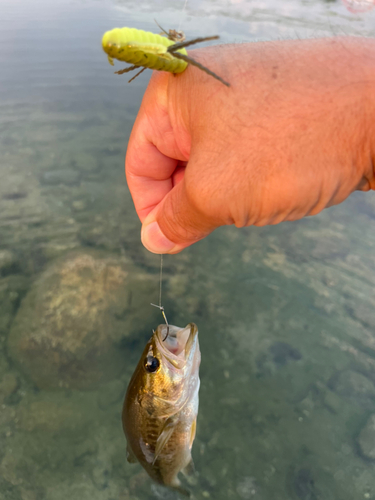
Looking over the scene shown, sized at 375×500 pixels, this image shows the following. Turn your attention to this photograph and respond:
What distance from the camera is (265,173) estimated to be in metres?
1.08

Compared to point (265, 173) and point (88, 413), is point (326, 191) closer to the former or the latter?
point (265, 173)

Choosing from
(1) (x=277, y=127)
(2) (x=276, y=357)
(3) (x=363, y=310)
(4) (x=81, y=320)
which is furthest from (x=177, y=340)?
(3) (x=363, y=310)

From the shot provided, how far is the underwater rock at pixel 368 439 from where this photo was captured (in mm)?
2324

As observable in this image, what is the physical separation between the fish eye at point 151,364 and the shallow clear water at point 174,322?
2.97ft

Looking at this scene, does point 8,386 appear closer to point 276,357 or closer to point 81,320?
point 81,320

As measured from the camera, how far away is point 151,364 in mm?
1884

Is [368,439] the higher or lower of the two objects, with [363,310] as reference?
lower

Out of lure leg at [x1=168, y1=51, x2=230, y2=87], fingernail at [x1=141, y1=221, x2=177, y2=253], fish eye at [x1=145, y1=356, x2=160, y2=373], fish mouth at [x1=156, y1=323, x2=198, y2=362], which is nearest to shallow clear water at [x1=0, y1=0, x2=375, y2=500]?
fish mouth at [x1=156, y1=323, x2=198, y2=362]

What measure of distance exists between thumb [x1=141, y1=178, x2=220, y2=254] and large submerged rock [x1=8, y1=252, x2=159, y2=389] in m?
1.45

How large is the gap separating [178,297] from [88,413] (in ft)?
4.07

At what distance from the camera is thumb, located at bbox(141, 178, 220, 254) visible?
1317 mm

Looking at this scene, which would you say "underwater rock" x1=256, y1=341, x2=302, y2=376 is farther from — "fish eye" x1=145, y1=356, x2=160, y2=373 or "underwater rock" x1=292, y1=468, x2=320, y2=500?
"fish eye" x1=145, y1=356, x2=160, y2=373

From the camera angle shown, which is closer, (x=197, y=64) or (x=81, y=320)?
(x=197, y=64)

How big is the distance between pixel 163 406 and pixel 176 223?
3.77 feet
